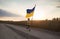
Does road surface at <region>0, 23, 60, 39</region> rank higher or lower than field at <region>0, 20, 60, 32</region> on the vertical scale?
lower

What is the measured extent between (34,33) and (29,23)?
0.12m

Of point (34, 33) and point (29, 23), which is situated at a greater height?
point (29, 23)

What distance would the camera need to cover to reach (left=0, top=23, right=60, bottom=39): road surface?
1.29 metres

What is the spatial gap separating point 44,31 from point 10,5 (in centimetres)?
47

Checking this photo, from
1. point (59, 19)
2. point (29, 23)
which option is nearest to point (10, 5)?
point (29, 23)

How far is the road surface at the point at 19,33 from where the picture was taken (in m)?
1.29

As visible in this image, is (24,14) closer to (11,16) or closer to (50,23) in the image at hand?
(11,16)

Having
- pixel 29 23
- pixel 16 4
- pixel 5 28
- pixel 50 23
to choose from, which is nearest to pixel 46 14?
pixel 50 23

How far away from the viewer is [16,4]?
142 cm

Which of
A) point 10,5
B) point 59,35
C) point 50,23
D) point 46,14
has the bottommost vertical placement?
point 59,35

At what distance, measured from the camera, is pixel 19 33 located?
1314mm

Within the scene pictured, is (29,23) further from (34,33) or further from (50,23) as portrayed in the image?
(50,23)

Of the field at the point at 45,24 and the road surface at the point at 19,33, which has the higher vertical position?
the field at the point at 45,24

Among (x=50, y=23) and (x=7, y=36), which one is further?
(x=50, y=23)
